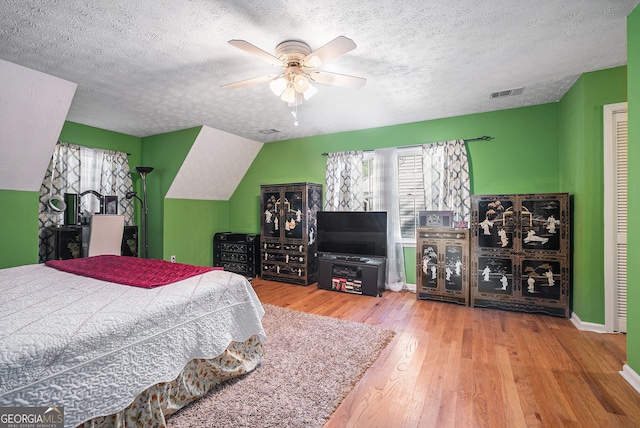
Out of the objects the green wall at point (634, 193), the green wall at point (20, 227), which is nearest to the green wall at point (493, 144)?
the green wall at point (634, 193)

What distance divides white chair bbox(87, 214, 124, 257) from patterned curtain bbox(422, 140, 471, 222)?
4428 mm

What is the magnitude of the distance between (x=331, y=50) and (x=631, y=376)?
10.0 ft

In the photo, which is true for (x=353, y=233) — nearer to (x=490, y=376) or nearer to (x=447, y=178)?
(x=447, y=178)

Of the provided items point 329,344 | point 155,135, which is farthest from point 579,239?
point 155,135

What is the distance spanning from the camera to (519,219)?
3.41 metres

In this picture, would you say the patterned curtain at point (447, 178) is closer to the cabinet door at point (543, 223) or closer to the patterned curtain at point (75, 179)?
the cabinet door at point (543, 223)

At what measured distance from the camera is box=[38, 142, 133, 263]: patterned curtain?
13.0 feet

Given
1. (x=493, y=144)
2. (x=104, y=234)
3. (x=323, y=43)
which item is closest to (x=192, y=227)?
(x=104, y=234)

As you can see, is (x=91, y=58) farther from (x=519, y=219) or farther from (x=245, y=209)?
(x=519, y=219)

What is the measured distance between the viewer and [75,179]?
4285 mm

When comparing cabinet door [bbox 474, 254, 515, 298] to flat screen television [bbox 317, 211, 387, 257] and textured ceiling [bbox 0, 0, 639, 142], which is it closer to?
flat screen television [bbox 317, 211, 387, 257]

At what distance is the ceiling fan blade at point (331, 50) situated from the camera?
183cm

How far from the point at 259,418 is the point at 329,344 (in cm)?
102
